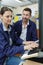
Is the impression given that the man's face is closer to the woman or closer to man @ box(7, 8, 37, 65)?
man @ box(7, 8, 37, 65)

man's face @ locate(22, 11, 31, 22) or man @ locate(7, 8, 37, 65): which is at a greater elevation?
man's face @ locate(22, 11, 31, 22)

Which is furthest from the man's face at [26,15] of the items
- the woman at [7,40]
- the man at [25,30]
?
the woman at [7,40]

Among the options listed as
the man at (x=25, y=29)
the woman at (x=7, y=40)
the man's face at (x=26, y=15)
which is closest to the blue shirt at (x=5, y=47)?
the woman at (x=7, y=40)

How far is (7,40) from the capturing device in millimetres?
1779

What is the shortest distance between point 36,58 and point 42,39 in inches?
8.3

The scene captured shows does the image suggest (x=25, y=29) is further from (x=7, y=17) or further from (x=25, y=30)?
(x=7, y=17)

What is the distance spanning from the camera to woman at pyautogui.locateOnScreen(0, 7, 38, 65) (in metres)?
1.77

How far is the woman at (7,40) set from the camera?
69.6 inches

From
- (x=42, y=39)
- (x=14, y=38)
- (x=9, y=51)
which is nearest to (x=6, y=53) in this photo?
(x=9, y=51)

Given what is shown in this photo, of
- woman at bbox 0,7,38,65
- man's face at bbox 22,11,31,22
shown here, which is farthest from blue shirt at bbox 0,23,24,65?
man's face at bbox 22,11,31,22

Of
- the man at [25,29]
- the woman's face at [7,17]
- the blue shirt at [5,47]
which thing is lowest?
the blue shirt at [5,47]

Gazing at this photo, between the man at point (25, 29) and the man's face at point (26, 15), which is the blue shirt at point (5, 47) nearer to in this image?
the man at point (25, 29)

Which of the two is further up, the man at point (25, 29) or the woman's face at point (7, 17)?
the woman's face at point (7, 17)

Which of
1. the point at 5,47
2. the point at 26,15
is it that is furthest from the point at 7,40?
the point at 26,15
